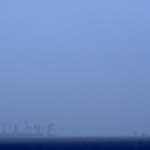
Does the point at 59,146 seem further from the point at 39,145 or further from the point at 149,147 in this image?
the point at 149,147

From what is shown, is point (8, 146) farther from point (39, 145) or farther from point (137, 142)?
point (137, 142)

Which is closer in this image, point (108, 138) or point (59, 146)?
point (59, 146)

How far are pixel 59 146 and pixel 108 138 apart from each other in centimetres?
375

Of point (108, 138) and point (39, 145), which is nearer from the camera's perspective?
point (39, 145)

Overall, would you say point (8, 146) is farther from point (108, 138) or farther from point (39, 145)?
point (108, 138)

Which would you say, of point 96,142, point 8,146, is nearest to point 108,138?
point 96,142

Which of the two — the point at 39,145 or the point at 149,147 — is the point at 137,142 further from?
the point at 39,145

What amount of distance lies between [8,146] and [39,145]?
4.20 ft

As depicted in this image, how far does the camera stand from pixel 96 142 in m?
38.7

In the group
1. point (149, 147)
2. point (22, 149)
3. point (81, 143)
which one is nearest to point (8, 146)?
point (22, 149)

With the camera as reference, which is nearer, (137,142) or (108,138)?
(137,142)

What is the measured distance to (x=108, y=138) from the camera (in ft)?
135

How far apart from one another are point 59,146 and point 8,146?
2.00 m

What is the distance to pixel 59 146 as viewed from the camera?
38031 mm
